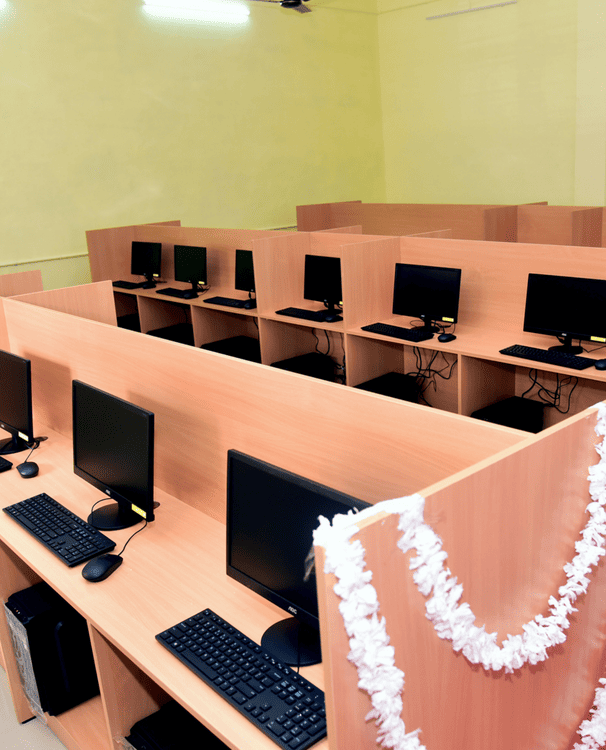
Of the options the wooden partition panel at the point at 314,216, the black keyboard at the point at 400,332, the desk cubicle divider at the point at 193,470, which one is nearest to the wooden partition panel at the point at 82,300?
the desk cubicle divider at the point at 193,470

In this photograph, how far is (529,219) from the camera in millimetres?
5910

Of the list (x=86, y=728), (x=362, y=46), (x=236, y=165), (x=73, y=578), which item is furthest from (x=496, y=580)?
(x=362, y=46)

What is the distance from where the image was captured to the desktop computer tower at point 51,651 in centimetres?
229

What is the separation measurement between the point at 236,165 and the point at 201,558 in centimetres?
618

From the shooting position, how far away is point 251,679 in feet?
4.81

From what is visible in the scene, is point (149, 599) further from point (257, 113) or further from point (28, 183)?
point (257, 113)

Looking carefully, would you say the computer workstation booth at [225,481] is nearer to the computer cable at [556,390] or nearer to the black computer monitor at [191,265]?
the computer cable at [556,390]

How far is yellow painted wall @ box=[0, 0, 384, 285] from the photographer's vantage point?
607 cm

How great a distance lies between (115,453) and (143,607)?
1.80 feet

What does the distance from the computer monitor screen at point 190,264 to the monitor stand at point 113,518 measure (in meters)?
3.63

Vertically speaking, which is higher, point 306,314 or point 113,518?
point 306,314

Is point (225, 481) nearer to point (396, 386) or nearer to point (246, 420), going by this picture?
point (246, 420)

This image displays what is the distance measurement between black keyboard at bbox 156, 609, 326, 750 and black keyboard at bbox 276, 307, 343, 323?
297 centimetres

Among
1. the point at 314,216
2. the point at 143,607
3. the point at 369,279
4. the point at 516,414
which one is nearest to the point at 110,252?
the point at 314,216
